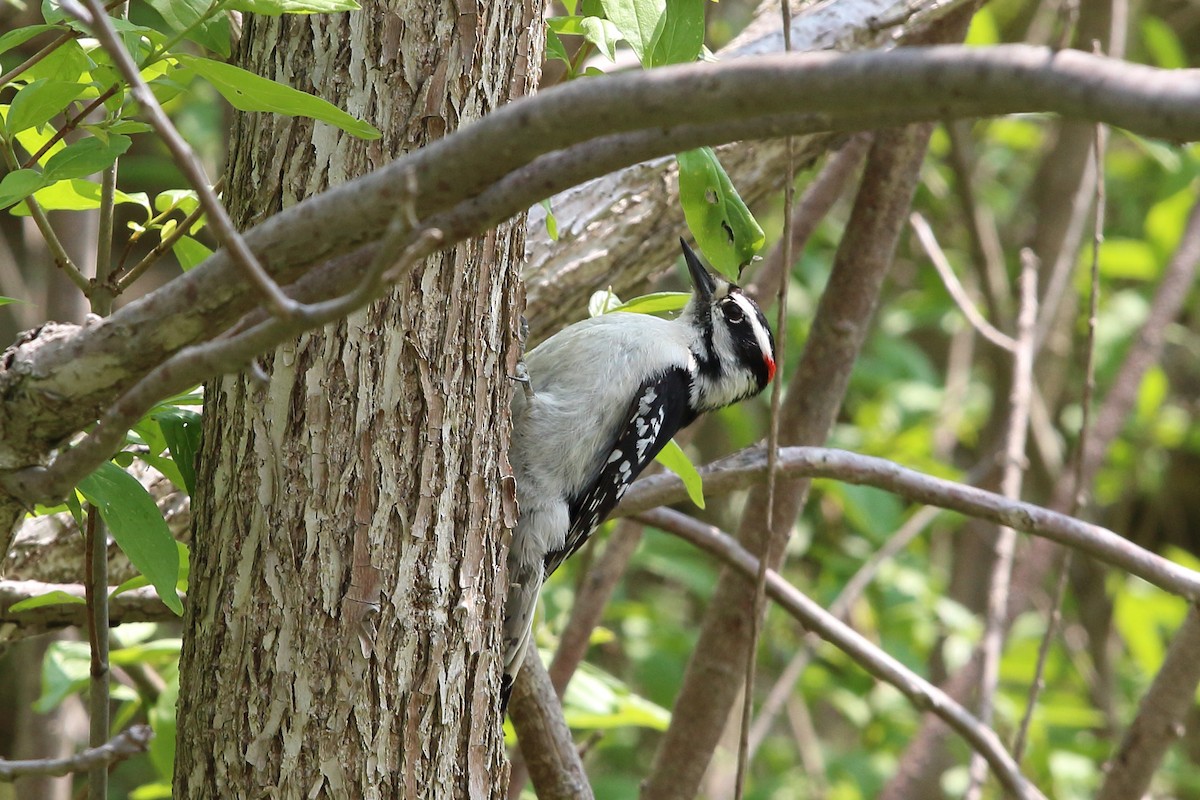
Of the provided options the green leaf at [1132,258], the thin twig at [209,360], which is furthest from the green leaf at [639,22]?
the green leaf at [1132,258]

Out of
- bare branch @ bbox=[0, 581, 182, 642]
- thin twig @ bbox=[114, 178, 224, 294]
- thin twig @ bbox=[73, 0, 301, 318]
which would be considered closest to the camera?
thin twig @ bbox=[73, 0, 301, 318]

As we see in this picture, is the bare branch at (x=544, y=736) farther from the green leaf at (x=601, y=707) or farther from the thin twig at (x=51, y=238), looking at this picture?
the thin twig at (x=51, y=238)

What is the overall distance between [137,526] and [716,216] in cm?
96

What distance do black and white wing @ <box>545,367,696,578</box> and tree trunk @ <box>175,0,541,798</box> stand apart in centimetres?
104

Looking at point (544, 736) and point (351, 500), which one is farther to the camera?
point (544, 736)

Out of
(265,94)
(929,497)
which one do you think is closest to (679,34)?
(265,94)

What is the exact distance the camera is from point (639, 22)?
5.56 feet

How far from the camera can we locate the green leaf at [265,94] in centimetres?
132

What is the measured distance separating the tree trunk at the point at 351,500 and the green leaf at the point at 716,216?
33 cm

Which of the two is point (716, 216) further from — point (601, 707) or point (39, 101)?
→ point (601, 707)

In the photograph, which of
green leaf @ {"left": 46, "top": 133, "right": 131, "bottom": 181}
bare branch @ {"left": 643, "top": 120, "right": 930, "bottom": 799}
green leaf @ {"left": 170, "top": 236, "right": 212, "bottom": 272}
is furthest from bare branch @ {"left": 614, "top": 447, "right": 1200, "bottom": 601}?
green leaf @ {"left": 46, "top": 133, "right": 131, "bottom": 181}

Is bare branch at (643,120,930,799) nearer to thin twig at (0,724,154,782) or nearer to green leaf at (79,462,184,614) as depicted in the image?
green leaf at (79,462,184,614)

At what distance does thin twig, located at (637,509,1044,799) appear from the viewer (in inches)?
111

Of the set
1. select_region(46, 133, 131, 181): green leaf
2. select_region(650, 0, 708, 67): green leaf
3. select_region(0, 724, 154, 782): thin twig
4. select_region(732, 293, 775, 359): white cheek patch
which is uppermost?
select_region(650, 0, 708, 67): green leaf
